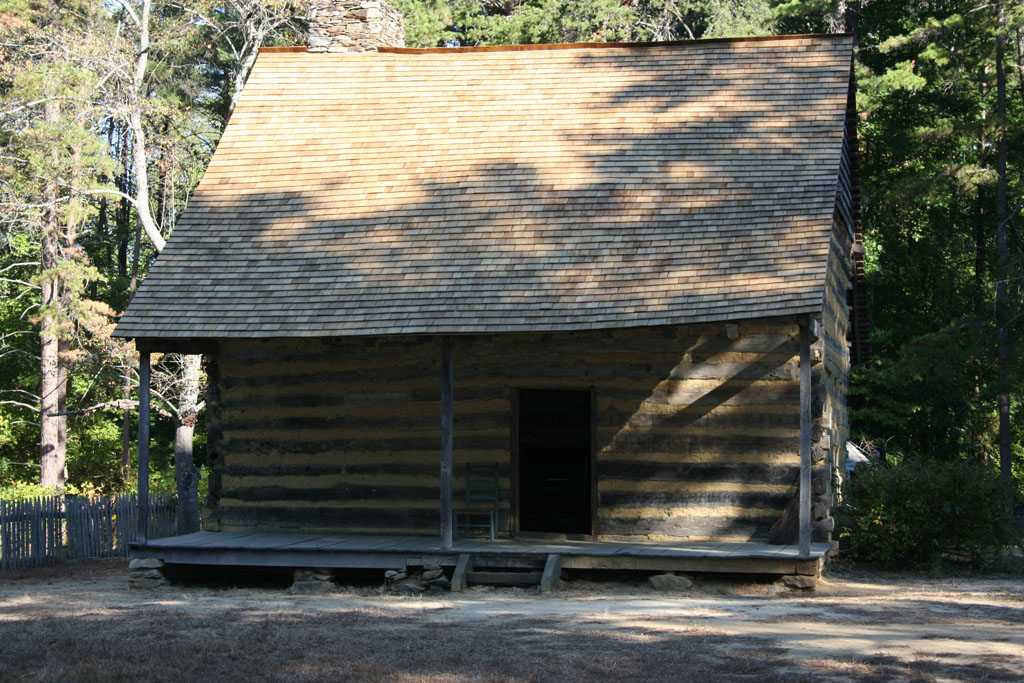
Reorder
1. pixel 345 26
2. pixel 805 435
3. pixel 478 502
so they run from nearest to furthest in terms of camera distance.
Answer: pixel 805 435 < pixel 478 502 < pixel 345 26

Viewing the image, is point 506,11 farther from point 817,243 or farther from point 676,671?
point 676,671

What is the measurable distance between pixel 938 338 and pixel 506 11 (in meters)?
18.5

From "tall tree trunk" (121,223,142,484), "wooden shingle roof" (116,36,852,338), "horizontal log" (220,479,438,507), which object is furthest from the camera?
"tall tree trunk" (121,223,142,484)

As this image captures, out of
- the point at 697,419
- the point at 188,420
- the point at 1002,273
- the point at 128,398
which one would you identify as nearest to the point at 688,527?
the point at 697,419

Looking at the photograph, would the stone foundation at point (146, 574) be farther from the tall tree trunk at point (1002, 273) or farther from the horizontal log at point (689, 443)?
the tall tree trunk at point (1002, 273)

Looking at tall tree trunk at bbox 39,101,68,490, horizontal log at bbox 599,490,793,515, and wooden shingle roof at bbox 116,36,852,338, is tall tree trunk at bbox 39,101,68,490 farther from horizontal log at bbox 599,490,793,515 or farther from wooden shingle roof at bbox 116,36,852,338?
horizontal log at bbox 599,490,793,515

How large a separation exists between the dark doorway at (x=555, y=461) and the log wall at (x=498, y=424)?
0.86 ft

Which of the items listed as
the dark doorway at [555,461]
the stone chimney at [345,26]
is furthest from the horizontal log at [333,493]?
the stone chimney at [345,26]

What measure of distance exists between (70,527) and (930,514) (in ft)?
41.0

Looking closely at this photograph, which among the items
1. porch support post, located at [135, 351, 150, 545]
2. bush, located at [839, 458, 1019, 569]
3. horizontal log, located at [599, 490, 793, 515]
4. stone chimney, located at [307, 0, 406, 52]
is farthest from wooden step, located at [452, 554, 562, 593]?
stone chimney, located at [307, 0, 406, 52]

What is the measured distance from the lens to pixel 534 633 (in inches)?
387

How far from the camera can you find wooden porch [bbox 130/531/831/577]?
1247 cm

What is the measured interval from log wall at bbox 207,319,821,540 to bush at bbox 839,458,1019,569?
1.52 meters

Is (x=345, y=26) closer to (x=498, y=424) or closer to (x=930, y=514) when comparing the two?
(x=498, y=424)
